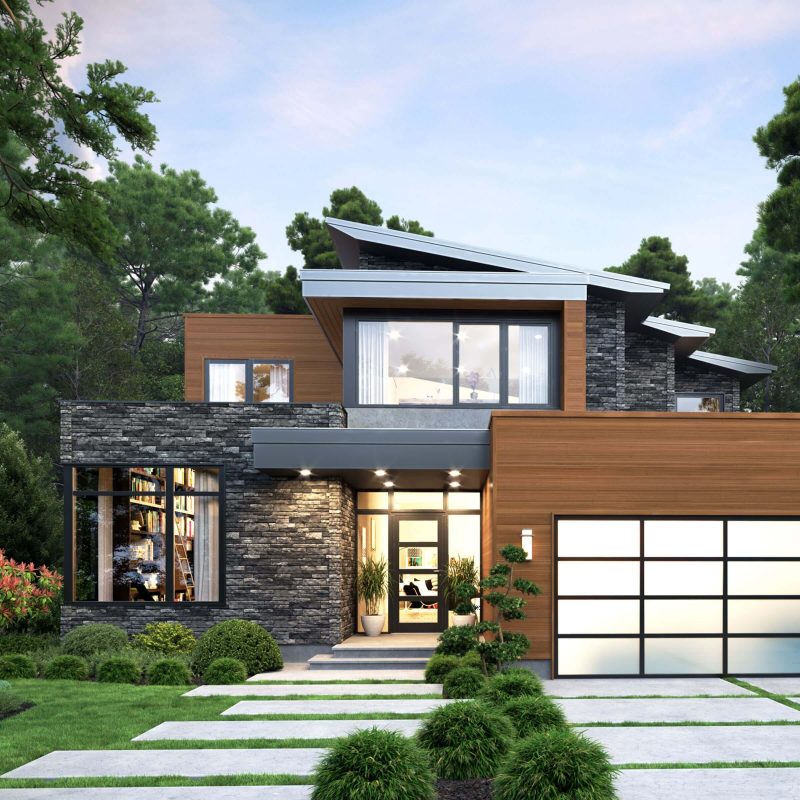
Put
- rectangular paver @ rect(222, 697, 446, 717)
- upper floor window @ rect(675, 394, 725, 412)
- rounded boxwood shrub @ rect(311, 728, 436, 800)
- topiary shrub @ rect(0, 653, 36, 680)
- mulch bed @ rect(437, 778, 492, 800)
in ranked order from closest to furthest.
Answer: rounded boxwood shrub @ rect(311, 728, 436, 800) → mulch bed @ rect(437, 778, 492, 800) → rectangular paver @ rect(222, 697, 446, 717) → topiary shrub @ rect(0, 653, 36, 680) → upper floor window @ rect(675, 394, 725, 412)

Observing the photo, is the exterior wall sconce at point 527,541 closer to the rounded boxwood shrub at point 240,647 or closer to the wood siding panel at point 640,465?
the wood siding panel at point 640,465

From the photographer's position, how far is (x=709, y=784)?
7.75 m

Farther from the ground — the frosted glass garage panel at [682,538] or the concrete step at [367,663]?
the frosted glass garage panel at [682,538]

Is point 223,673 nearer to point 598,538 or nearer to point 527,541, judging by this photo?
point 527,541

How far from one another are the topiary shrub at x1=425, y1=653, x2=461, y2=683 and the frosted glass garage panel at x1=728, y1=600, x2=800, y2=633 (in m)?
4.39

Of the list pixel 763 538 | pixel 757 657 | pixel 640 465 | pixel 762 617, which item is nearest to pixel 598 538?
pixel 640 465

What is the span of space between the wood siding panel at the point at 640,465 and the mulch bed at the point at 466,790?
696 cm

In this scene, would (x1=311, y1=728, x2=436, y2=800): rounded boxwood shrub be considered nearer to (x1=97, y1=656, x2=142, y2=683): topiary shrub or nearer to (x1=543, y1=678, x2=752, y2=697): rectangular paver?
(x1=543, y1=678, x2=752, y2=697): rectangular paver

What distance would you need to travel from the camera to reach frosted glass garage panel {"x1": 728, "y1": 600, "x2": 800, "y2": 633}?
14.4 m

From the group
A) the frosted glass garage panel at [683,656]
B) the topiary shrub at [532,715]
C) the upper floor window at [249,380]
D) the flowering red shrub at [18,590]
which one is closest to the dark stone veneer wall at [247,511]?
the flowering red shrub at [18,590]

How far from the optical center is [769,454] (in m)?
14.3

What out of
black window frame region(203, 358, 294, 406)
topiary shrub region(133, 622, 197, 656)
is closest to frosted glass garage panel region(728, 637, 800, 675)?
topiary shrub region(133, 622, 197, 656)

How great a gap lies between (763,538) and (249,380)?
496 inches

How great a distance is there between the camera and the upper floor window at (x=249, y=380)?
22406 millimetres
